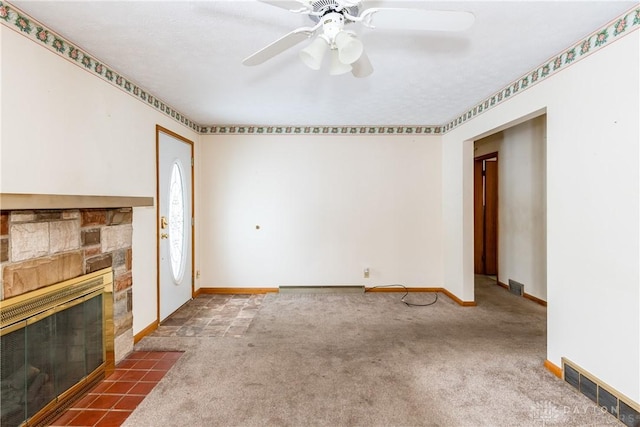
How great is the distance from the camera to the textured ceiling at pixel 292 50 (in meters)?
1.67

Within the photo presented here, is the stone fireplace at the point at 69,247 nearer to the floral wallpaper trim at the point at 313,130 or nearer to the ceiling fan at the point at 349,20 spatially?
the ceiling fan at the point at 349,20

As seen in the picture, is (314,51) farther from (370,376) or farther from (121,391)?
(121,391)

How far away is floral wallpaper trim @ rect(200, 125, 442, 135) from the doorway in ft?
5.04

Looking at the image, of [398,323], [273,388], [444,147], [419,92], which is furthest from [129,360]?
[444,147]

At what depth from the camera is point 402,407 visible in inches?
74.5

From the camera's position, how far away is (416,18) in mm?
1329

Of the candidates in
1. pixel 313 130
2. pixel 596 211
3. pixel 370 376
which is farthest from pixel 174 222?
pixel 596 211

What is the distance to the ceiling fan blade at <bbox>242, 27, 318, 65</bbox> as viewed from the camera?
56.2 inches

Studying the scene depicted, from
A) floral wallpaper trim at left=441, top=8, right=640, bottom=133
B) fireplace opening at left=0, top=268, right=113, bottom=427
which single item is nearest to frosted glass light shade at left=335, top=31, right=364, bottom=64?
floral wallpaper trim at left=441, top=8, right=640, bottom=133

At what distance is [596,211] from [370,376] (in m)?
1.85

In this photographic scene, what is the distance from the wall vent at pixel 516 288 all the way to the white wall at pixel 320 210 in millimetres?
1028

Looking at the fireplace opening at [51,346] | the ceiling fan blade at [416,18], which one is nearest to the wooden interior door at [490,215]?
the ceiling fan blade at [416,18]

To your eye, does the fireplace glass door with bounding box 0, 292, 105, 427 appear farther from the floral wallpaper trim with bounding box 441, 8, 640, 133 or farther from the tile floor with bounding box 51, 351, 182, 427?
the floral wallpaper trim with bounding box 441, 8, 640, 133

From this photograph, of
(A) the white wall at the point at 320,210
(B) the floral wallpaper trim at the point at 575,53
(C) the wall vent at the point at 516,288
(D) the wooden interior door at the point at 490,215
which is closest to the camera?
(B) the floral wallpaper trim at the point at 575,53
